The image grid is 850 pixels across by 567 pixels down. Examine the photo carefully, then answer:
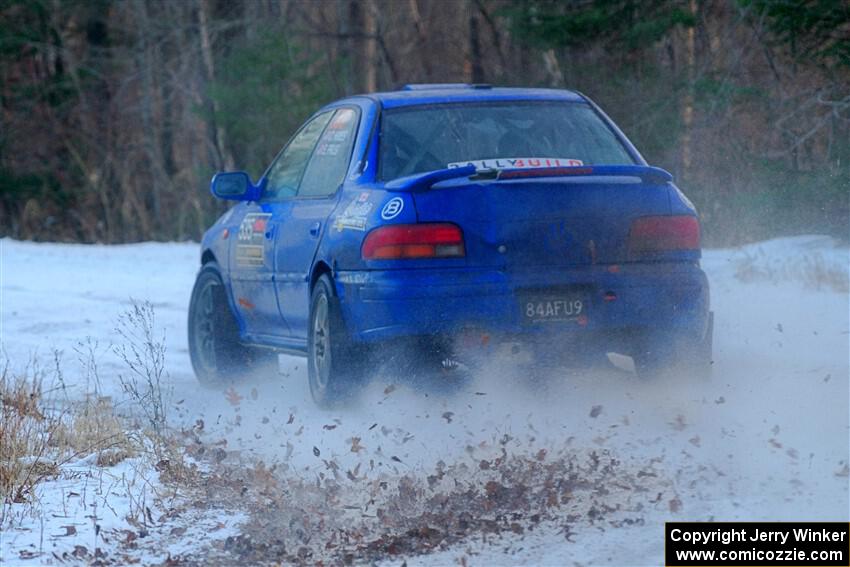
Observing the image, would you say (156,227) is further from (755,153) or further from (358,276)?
(358,276)

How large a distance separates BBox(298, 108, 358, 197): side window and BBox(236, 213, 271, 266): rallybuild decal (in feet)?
1.50

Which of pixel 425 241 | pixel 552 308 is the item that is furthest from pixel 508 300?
pixel 425 241

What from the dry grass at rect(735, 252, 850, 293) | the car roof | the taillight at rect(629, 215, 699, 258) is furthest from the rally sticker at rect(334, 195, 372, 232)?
the dry grass at rect(735, 252, 850, 293)

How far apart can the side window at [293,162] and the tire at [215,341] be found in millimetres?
895

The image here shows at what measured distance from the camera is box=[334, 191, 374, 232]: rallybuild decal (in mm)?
7082

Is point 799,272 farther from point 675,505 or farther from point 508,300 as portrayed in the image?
point 675,505

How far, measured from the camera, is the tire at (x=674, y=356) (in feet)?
23.5

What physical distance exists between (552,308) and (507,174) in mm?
693

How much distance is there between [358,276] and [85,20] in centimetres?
3212

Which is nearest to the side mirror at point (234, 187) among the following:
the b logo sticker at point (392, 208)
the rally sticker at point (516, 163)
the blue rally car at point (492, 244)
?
the blue rally car at point (492, 244)

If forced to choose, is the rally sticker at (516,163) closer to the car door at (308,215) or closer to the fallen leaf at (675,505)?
the car door at (308,215)

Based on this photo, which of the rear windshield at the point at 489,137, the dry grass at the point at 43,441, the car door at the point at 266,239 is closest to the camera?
the dry grass at the point at 43,441

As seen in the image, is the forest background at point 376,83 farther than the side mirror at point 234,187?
Yes

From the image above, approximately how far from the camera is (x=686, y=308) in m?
7.09
